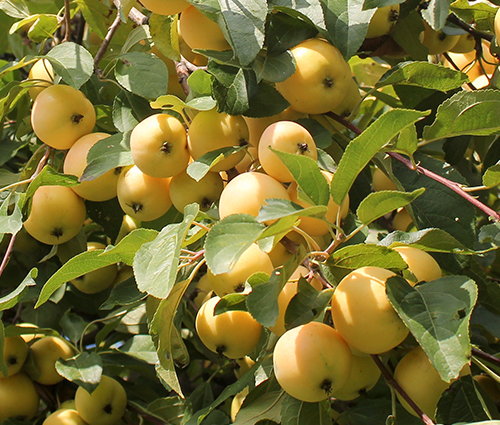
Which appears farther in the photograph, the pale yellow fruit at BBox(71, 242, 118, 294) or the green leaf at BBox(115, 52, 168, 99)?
the pale yellow fruit at BBox(71, 242, 118, 294)

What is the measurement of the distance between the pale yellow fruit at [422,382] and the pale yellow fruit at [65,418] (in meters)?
1.09

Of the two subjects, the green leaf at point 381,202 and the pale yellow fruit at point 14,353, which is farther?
the pale yellow fruit at point 14,353

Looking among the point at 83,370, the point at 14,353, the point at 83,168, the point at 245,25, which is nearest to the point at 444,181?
the point at 245,25

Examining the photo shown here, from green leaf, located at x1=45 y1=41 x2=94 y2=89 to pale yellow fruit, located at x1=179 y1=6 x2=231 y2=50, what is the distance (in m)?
0.29

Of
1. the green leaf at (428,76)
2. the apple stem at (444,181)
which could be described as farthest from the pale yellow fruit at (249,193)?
the green leaf at (428,76)

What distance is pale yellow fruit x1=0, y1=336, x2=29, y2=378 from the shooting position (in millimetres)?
1646

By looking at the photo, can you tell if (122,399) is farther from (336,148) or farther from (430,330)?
(430,330)

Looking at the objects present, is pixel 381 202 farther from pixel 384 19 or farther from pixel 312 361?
pixel 384 19

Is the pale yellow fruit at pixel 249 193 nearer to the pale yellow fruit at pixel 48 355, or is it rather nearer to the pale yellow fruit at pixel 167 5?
the pale yellow fruit at pixel 167 5

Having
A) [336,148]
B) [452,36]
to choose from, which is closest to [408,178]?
[336,148]

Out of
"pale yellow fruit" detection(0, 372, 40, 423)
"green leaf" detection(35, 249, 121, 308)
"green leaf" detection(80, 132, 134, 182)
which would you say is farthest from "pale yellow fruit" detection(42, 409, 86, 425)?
"green leaf" detection(80, 132, 134, 182)

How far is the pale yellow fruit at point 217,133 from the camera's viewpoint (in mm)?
1139

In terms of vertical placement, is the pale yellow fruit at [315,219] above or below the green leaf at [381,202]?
below

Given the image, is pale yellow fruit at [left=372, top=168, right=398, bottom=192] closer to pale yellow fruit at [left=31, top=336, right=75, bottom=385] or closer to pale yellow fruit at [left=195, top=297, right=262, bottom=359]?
pale yellow fruit at [left=195, top=297, right=262, bottom=359]
